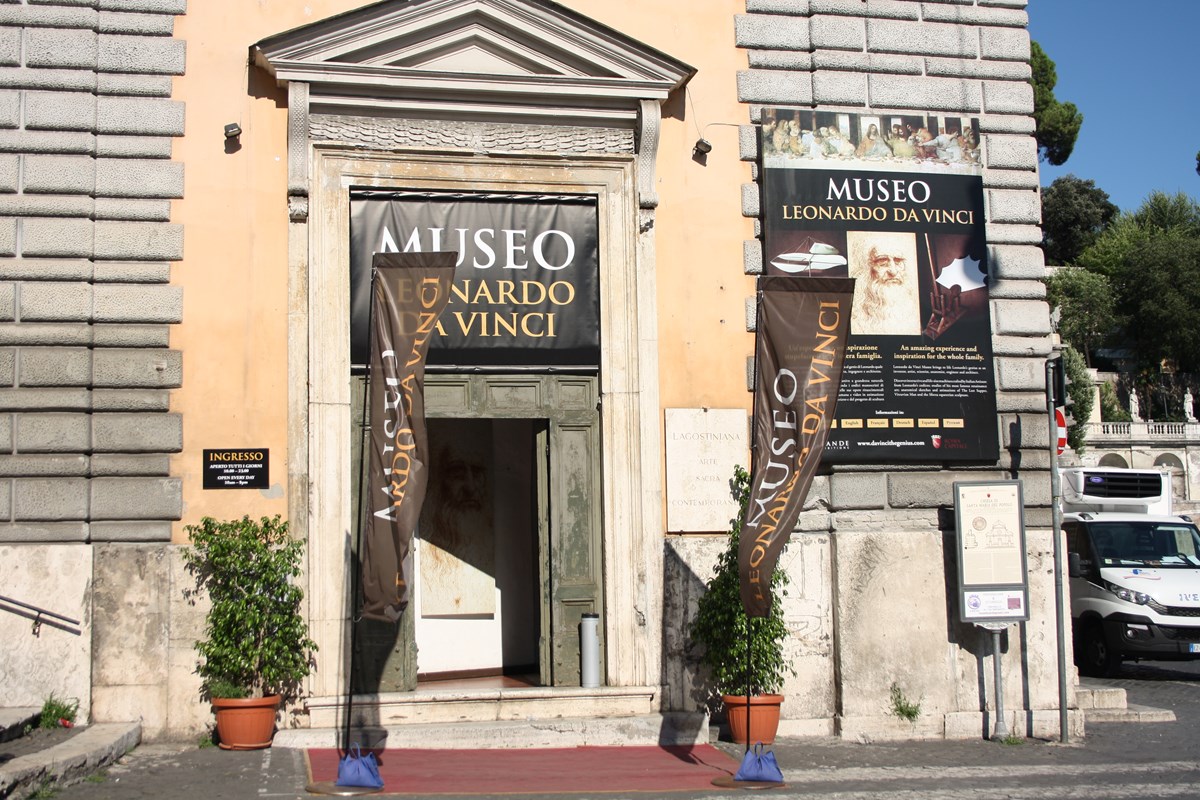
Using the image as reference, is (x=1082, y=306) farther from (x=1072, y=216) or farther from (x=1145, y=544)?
(x=1145, y=544)

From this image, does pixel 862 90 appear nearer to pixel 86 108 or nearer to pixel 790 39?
pixel 790 39

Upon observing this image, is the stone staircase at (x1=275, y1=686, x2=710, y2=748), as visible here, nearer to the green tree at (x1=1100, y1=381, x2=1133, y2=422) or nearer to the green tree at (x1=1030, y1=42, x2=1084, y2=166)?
the green tree at (x1=1100, y1=381, x2=1133, y2=422)

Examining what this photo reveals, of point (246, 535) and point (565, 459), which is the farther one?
point (565, 459)

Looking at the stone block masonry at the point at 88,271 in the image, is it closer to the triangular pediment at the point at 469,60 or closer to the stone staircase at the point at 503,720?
the triangular pediment at the point at 469,60

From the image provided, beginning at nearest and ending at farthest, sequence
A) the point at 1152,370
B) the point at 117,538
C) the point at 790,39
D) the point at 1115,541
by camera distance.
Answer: the point at 117,538 → the point at 790,39 → the point at 1115,541 → the point at 1152,370

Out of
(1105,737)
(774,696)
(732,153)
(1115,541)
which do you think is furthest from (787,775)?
(1115,541)

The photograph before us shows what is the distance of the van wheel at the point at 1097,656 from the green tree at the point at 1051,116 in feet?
187

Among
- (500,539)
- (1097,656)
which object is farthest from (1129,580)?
(500,539)

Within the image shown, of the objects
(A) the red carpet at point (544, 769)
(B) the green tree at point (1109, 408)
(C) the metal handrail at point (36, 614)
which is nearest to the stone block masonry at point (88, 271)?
(C) the metal handrail at point (36, 614)

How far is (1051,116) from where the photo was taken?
69.5 m

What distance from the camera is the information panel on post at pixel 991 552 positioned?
10984 mm

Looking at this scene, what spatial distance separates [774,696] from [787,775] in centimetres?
84

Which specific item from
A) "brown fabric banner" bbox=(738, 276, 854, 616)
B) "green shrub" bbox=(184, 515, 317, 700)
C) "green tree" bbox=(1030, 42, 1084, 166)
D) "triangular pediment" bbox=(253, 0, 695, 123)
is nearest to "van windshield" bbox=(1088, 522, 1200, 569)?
"brown fabric banner" bbox=(738, 276, 854, 616)

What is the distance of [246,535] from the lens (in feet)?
32.7
